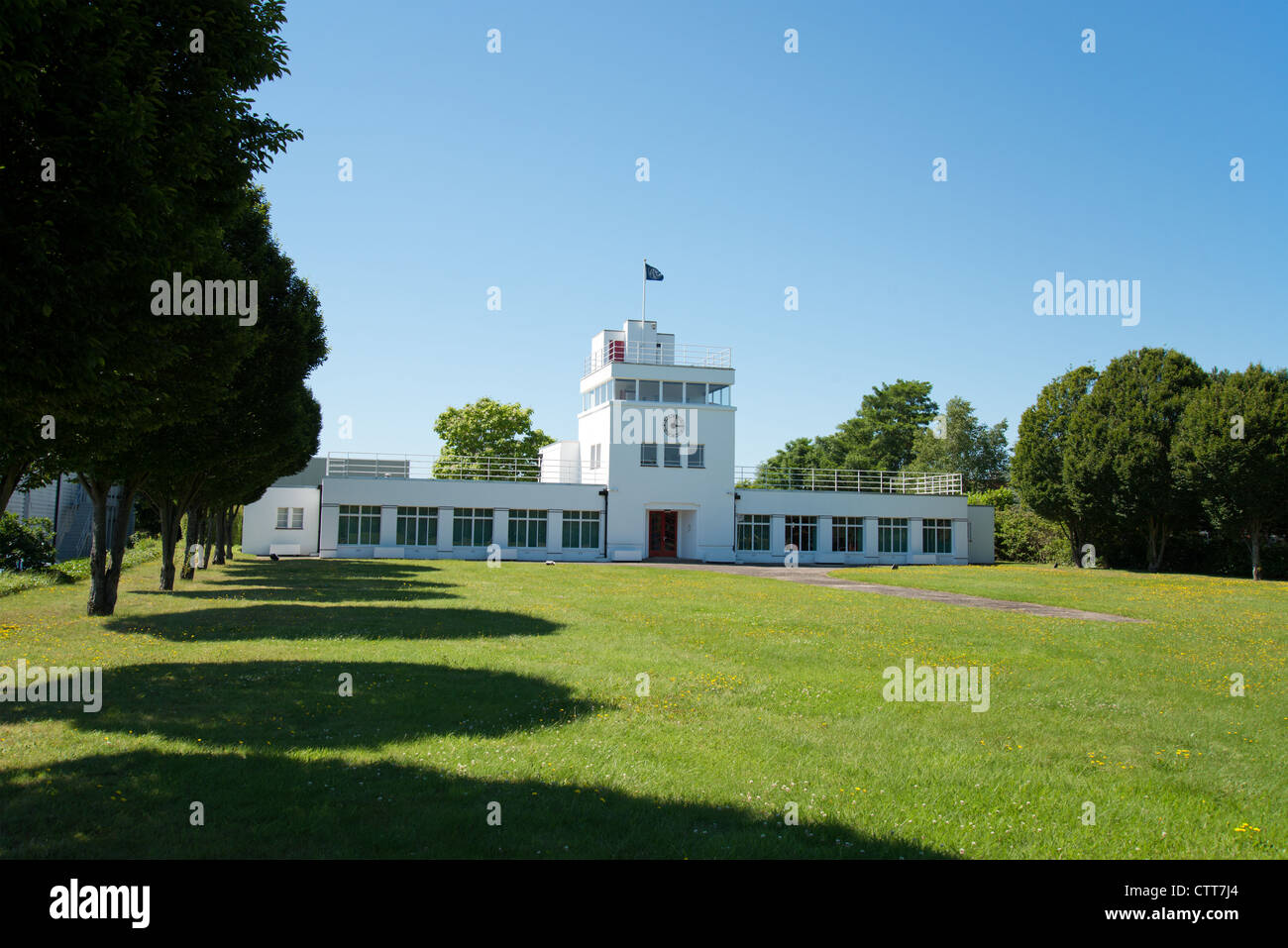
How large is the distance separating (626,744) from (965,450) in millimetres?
82040

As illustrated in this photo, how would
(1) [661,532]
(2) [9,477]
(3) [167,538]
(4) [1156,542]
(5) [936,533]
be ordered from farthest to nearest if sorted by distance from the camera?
1. (5) [936,533]
2. (1) [661,532]
3. (4) [1156,542]
4. (3) [167,538]
5. (2) [9,477]

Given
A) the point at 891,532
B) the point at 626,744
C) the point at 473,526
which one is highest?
the point at 473,526

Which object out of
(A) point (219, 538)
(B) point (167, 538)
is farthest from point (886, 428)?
(B) point (167, 538)

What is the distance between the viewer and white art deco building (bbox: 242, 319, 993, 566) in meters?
49.1

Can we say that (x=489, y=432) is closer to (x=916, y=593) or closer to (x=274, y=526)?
(x=274, y=526)

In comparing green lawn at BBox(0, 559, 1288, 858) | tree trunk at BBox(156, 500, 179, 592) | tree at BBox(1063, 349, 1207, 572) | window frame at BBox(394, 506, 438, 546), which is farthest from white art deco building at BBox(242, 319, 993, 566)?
green lawn at BBox(0, 559, 1288, 858)

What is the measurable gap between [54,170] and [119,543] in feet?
49.4

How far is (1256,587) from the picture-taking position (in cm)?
3659

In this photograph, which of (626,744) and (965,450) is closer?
(626,744)

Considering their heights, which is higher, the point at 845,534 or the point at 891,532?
the point at 891,532

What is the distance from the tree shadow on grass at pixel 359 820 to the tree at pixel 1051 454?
52718 millimetres

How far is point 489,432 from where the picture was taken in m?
81.7

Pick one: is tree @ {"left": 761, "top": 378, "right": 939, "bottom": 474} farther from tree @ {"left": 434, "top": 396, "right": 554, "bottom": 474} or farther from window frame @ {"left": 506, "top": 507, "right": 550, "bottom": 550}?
window frame @ {"left": 506, "top": 507, "right": 550, "bottom": 550}
